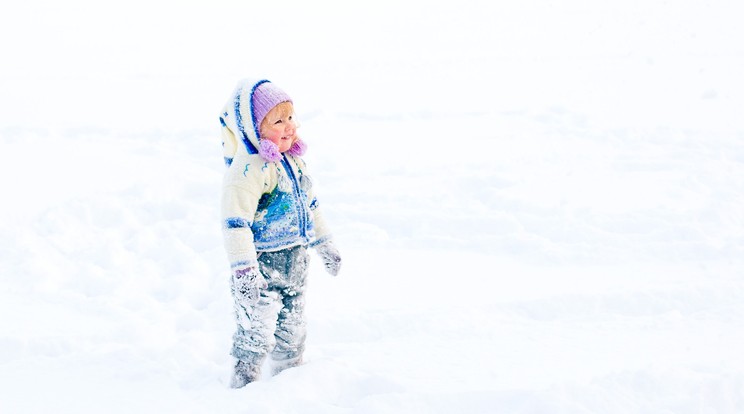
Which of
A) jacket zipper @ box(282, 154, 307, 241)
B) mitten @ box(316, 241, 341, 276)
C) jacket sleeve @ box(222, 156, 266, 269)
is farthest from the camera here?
mitten @ box(316, 241, 341, 276)

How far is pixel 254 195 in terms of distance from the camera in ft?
9.45

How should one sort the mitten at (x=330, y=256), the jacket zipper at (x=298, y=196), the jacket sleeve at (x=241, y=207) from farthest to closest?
the mitten at (x=330, y=256) → the jacket zipper at (x=298, y=196) → the jacket sleeve at (x=241, y=207)

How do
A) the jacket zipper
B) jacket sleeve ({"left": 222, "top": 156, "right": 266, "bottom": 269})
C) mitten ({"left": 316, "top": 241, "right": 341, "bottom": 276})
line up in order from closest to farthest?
jacket sleeve ({"left": 222, "top": 156, "right": 266, "bottom": 269}) → the jacket zipper → mitten ({"left": 316, "top": 241, "right": 341, "bottom": 276})

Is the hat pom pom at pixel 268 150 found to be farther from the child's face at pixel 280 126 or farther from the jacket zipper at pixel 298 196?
the jacket zipper at pixel 298 196

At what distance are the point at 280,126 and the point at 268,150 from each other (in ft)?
0.43

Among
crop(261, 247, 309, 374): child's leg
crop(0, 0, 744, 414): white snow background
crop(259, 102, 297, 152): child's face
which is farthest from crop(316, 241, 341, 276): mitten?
crop(259, 102, 297, 152): child's face

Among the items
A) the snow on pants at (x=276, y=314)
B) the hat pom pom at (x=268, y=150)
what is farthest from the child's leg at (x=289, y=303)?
the hat pom pom at (x=268, y=150)

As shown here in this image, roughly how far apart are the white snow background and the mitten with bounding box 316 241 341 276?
41cm

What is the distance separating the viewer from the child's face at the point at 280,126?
2904 millimetres

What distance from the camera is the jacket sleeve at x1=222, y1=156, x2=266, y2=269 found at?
9.25ft

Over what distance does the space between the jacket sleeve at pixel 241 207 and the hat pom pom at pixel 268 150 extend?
0.18ft

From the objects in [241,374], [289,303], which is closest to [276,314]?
[289,303]

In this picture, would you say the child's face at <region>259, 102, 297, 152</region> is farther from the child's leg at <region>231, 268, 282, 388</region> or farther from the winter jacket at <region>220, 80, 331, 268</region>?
the child's leg at <region>231, 268, 282, 388</region>

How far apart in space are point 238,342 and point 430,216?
2.45 meters
